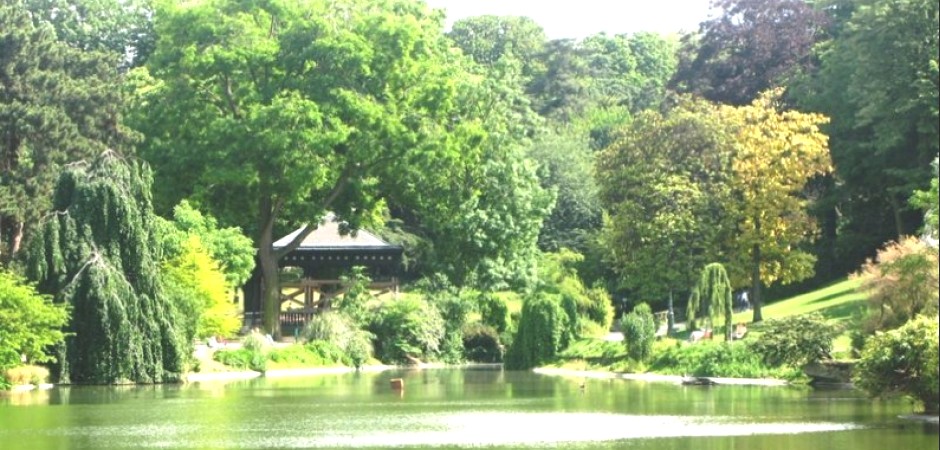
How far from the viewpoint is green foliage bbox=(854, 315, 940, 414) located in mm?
29188

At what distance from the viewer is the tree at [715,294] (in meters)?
50.0

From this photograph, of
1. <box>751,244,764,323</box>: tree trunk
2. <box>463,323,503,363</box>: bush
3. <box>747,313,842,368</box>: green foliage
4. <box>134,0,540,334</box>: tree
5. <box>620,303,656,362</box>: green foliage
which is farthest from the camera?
<box>463,323,503,363</box>: bush

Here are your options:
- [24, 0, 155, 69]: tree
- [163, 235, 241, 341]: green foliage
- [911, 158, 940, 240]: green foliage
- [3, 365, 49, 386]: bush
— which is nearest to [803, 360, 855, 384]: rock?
[911, 158, 940, 240]: green foliage

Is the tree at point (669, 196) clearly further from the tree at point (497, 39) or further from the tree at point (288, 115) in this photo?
the tree at point (497, 39)

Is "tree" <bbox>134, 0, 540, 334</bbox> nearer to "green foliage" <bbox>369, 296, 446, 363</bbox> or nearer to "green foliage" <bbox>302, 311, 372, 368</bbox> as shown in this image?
"green foliage" <bbox>302, 311, 372, 368</bbox>

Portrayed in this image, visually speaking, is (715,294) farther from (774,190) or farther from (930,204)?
(930,204)

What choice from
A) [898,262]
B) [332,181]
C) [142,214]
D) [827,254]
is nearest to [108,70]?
[332,181]

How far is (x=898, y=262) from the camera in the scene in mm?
33875

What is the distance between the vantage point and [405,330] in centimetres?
6212

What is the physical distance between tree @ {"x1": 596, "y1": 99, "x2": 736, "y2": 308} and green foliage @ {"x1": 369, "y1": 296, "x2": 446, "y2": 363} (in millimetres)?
8158

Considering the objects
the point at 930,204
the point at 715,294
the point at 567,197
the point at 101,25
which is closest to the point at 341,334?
the point at 715,294

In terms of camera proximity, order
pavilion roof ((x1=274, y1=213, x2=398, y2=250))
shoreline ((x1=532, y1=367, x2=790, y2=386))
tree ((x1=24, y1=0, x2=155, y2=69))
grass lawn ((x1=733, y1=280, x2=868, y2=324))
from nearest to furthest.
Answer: shoreline ((x1=532, y1=367, x2=790, y2=386)), grass lawn ((x1=733, y1=280, x2=868, y2=324)), pavilion roof ((x1=274, y1=213, x2=398, y2=250)), tree ((x1=24, y1=0, x2=155, y2=69))

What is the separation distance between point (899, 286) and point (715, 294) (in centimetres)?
1339

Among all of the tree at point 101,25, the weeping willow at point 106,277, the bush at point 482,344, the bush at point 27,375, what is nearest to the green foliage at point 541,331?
the bush at point 482,344
